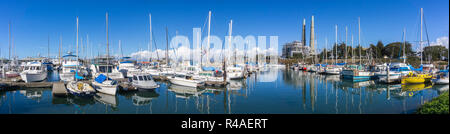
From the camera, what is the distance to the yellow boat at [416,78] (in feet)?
100

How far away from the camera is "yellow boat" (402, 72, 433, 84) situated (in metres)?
30.5

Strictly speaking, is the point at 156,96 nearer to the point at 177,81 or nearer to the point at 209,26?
the point at 177,81

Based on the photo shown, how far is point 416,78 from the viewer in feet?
100

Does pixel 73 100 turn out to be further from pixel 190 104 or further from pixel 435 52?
pixel 435 52

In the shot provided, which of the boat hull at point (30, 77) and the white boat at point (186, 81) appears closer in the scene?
the white boat at point (186, 81)

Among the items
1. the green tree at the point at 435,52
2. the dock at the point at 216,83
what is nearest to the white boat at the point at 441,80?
the dock at the point at 216,83

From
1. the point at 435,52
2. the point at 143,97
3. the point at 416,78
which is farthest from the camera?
the point at 435,52

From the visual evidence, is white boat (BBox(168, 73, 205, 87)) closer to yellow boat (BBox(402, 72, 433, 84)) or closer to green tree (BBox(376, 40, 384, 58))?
yellow boat (BBox(402, 72, 433, 84))

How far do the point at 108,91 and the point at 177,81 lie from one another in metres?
8.70

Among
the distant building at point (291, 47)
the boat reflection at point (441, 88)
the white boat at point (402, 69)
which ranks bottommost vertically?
the boat reflection at point (441, 88)

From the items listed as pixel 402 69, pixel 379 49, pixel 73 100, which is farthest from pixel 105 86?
pixel 379 49

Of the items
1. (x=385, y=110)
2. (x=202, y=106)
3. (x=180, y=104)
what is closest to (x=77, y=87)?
(x=180, y=104)

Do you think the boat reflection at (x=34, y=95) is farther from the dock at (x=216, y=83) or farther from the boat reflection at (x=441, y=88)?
the boat reflection at (x=441, y=88)
